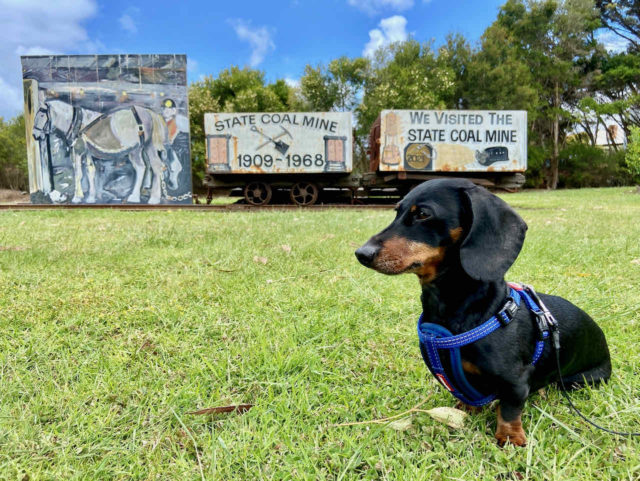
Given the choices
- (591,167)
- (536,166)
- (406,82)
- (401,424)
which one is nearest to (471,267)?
(401,424)

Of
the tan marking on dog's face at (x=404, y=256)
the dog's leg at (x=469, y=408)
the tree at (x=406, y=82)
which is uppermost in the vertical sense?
the tree at (x=406, y=82)

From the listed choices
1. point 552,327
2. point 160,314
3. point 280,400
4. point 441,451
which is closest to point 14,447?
point 280,400

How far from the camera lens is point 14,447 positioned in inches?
56.1

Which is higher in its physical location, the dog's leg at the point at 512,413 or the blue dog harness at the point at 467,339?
the blue dog harness at the point at 467,339

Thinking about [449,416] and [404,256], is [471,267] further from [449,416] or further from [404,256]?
[449,416]

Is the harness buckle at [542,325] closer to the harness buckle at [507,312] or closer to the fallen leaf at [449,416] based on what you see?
the harness buckle at [507,312]

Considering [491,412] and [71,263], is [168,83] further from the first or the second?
[491,412]

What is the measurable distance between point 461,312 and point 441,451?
0.51 meters

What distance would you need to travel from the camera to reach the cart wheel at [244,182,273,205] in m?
12.1

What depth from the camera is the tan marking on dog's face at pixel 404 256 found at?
1.31 metres

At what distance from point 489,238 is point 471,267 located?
0.13m

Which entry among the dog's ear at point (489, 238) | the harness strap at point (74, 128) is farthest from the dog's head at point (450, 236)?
the harness strap at point (74, 128)

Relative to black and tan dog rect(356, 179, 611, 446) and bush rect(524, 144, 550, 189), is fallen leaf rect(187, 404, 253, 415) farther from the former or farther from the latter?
bush rect(524, 144, 550, 189)

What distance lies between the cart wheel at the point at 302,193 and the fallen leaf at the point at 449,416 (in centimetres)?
1071
